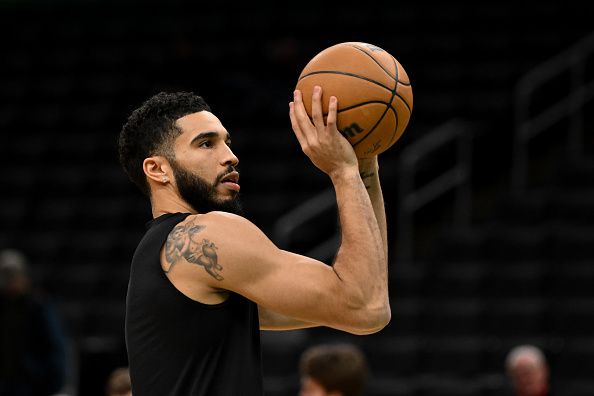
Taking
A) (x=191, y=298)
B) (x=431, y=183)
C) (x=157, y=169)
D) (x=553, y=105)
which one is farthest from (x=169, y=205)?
(x=553, y=105)

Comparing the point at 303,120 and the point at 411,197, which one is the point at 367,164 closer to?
the point at 303,120

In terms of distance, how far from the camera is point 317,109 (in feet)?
10.2

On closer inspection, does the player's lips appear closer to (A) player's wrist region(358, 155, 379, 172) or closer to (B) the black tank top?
(B) the black tank top

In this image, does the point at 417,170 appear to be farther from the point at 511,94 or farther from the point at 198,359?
the point at 198,359

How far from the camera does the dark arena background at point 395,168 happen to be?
9250 millimetres

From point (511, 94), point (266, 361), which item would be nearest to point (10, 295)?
point (266, 361)

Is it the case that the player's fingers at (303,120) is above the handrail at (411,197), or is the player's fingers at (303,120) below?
below

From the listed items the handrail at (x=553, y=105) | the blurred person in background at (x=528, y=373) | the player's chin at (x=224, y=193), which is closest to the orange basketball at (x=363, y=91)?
the player's chin at (x=224, y=193)

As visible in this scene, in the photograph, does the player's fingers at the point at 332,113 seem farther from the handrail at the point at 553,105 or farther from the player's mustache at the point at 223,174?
the handrail at the point at 553,105

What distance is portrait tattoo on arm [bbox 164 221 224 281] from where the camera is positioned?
2.96 meters

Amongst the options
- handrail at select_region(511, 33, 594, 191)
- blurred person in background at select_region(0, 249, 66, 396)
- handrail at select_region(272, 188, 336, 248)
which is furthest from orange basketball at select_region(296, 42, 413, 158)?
handrail at select_region(511, 33, 594, 191)

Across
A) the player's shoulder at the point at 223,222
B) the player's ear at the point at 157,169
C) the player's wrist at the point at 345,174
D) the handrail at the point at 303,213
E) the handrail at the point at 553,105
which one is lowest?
the player's shoulder at the point at 223,222

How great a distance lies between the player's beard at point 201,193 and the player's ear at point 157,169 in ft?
0.08

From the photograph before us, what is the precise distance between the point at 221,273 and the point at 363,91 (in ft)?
2.08
